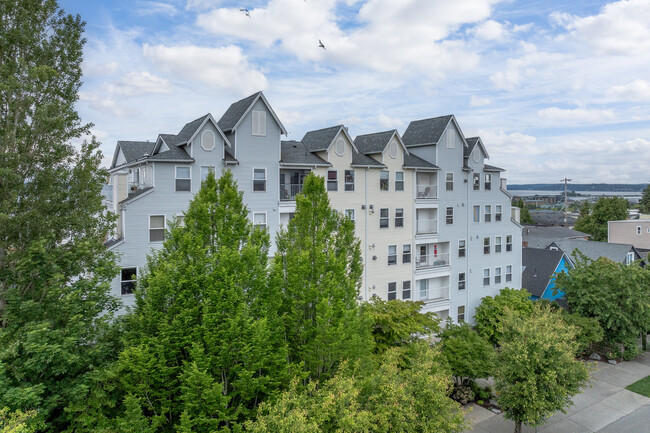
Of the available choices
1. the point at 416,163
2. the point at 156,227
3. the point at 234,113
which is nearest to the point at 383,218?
the point at 416,163

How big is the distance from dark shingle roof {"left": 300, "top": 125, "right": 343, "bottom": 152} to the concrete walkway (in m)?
17.9

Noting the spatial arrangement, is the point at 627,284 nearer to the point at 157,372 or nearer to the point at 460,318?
the point at 460,318

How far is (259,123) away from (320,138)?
16.8ft

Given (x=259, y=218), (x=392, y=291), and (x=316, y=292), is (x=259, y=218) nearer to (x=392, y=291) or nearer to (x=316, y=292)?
(x=392, y=291)

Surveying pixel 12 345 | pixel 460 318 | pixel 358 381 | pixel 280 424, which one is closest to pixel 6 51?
pixel 12 345

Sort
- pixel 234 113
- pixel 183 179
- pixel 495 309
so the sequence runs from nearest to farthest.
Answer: pixel 183 179 < pixel 234 113 < pixel 495 309

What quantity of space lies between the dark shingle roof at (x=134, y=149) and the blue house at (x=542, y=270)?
1438 inches

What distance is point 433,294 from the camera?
3086cm

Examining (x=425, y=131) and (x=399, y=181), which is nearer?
(x=399, y=181)

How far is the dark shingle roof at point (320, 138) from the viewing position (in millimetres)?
26141

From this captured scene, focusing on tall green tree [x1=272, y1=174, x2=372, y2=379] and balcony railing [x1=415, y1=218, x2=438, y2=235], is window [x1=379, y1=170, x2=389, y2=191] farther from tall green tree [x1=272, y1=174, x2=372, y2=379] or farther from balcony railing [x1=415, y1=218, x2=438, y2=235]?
tall green tree [x1=272, y1=174, x2=372, y2=379]

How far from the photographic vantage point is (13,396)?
9.80m

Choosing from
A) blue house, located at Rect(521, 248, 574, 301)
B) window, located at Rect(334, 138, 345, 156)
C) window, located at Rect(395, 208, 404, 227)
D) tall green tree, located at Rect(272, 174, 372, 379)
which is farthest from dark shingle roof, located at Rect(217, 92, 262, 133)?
blue house, located at Rect(521, 248, 574, 301)

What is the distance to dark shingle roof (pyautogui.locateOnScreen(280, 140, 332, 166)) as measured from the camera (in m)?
25.1
